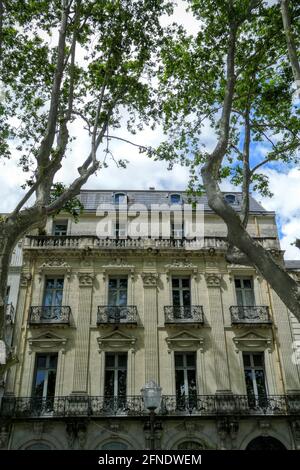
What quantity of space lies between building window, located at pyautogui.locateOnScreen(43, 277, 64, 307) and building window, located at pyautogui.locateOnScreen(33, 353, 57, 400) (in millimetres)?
2437

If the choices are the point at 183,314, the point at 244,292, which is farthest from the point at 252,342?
the point at 183,314

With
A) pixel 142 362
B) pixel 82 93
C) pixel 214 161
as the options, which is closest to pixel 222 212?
pixel 214 161

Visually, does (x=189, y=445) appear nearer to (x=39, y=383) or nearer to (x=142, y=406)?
(x=142, y=406)

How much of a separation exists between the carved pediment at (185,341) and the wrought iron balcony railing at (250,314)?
180cm

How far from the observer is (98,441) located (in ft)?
60.5

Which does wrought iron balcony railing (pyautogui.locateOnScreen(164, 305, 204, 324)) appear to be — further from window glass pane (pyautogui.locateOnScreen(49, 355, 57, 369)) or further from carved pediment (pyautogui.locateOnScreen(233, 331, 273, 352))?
window glass pane (pyautogui.locateOnScreen(49, 355, 57, 369))

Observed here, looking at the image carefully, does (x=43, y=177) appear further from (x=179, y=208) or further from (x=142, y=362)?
(x=179, y=208)

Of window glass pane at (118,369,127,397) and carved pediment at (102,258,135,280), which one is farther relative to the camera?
carved pediment at (102,258,135,280)

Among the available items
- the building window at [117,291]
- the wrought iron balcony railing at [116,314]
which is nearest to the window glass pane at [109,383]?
the wrought iron balcony railing at [116,314]

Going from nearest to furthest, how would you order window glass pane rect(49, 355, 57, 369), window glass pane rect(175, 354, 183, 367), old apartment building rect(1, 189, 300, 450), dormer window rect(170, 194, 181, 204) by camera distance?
1. old apartment building rect(1, 189, 300, 450)
2. window glass pane rect(49, 355, 57, 369)
3. window glass pane rect(175, 354, 183, 367)
4. dormer window rect(170, 194, 181, 204)

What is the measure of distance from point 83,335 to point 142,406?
400 centimetres

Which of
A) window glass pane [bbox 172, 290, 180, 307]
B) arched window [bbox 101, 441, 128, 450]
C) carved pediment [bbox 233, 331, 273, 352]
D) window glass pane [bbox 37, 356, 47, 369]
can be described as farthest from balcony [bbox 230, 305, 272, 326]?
window glass pane [bbox 37, 356, 47, 369]

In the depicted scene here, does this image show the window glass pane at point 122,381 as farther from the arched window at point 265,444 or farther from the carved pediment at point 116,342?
the arched window at point 265,444

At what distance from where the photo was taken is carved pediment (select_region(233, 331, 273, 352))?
20797 millimetres
